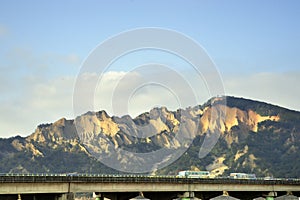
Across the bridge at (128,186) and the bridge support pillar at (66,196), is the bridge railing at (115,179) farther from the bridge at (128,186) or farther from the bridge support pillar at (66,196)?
the bridge support pillar at (66,196)

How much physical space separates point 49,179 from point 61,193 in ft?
14.7

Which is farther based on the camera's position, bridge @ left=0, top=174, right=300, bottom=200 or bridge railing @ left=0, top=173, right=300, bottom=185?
bridge @ left=0, top=174, right=300, bottom=200

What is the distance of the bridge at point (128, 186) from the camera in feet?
278

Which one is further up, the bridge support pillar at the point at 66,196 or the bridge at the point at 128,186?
the bridge at the point at 128,186

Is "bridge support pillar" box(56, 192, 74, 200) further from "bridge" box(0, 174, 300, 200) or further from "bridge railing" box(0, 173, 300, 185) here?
"bridge railing" box(0, 173, 300, 185)

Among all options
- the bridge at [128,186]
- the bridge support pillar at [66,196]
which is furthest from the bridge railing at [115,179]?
the bridge support pillar at [66,196]

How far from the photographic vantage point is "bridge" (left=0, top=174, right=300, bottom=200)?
84750 millimetres

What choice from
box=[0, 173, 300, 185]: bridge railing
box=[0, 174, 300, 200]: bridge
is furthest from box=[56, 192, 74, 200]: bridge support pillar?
box=[0, 173, 300, 185]: bridge railing

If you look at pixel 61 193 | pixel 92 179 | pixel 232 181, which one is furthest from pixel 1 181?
pixel 232 181

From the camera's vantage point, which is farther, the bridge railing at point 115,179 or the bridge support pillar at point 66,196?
the bridge support pillar at point 66,196

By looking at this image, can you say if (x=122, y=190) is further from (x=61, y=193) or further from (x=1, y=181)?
(x=1, y=181)

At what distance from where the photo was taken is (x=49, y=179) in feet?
A: 291

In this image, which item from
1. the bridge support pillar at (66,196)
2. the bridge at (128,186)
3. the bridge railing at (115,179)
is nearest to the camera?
the bridge railing at (115,179)

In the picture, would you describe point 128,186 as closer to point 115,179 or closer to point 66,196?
point 115,179
